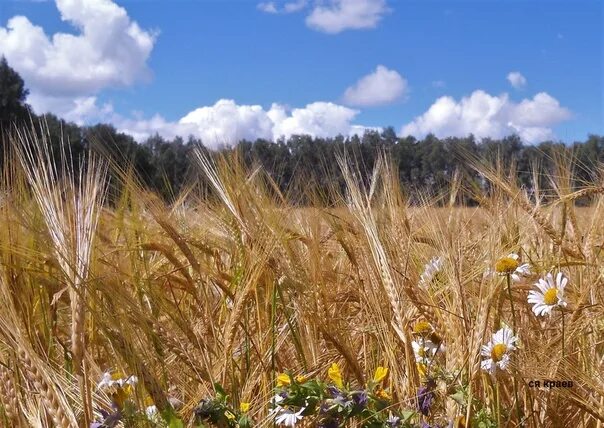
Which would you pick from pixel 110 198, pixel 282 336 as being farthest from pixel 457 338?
pixel 110 198

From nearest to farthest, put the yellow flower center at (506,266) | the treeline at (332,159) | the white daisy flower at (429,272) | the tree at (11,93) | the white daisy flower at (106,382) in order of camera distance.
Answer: the white daisy flower at (106,382)
the yellow flower center at (506,266)
the white daisy flower at (429,272)
the treeline at (332,159)
the tree at (11,93)

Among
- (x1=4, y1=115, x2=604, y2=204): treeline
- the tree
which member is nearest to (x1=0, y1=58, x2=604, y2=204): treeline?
(x1=4, y1=115, x2=604, y2=204): treeline

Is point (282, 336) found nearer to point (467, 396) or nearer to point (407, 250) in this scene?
point (407, 250)

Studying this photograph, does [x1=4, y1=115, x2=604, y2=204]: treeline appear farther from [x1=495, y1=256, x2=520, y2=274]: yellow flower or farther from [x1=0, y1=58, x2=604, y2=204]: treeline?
[x1=495, y1=256, x2=520, y2=274]: yellow flower

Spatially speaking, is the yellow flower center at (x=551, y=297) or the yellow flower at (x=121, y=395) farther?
the yellow flower center at (x=551, y=297)

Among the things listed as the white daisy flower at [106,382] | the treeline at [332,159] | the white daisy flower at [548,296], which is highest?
the treeline at [332,159]

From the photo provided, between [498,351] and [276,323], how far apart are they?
0.58 metres

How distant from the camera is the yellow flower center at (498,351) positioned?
4.29 ft

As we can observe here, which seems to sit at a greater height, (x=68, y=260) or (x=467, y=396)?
(x=68, y=260)

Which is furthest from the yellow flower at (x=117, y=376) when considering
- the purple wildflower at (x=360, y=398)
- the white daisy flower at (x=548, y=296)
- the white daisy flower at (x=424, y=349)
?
the white daisy flower at (x=548, y=296)

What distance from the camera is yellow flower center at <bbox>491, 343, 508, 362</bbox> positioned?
51.4 inches

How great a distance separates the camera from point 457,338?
4.19 ft

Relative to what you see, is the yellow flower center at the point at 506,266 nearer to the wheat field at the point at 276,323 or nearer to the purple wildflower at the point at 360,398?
the wheat field at the point at 276,323

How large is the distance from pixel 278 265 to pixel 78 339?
2.34 feet
